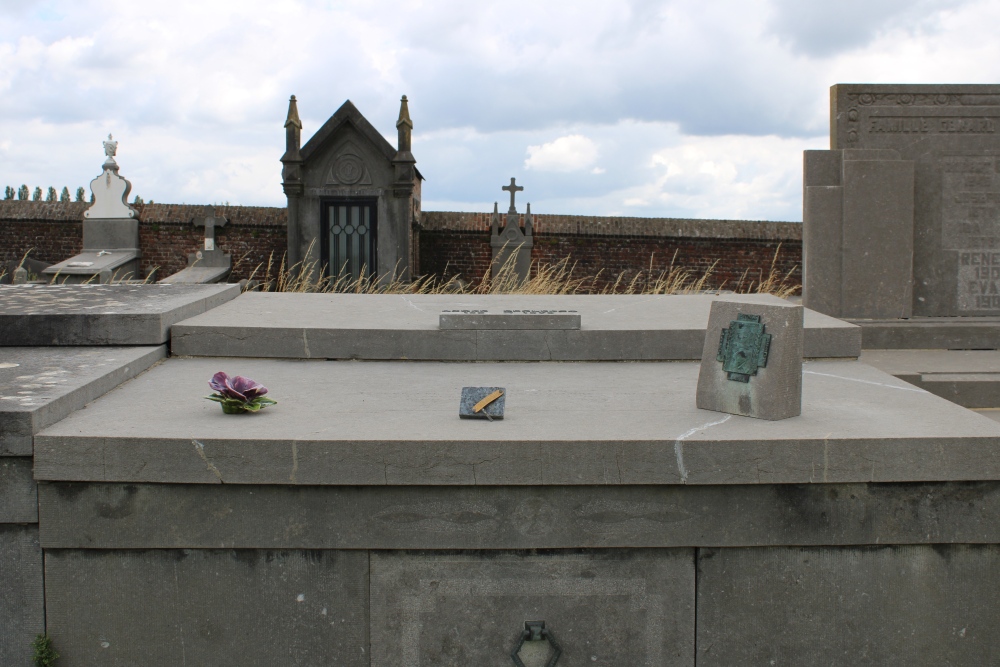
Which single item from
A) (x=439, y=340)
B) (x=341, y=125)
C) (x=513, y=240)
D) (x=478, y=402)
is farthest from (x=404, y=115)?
(x=478, y=402)

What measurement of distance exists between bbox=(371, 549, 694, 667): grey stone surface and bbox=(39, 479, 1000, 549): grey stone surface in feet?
0.30

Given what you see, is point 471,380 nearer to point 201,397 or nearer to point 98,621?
point 201,397

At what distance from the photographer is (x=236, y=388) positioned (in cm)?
367

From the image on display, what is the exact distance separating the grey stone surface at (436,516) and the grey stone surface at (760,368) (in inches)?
17.7

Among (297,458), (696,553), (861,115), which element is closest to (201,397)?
(297,458)

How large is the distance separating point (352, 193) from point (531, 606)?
13355mm

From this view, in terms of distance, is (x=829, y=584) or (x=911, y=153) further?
(x=911, y=153)

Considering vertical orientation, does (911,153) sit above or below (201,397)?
above

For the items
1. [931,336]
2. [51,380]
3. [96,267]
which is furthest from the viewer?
[96,267]

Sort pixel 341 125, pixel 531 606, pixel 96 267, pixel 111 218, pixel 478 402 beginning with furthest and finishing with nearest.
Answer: pixel 111 218, pixel 96 267, pixel 341 125, pixel 478 402, pixel 531 606

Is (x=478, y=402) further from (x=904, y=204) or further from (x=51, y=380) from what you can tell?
(x=904, y=204)

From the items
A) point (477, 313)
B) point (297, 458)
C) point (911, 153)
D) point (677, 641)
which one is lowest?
point (677, 641)

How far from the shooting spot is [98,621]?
3.39m

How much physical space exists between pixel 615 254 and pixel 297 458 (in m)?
15.0
